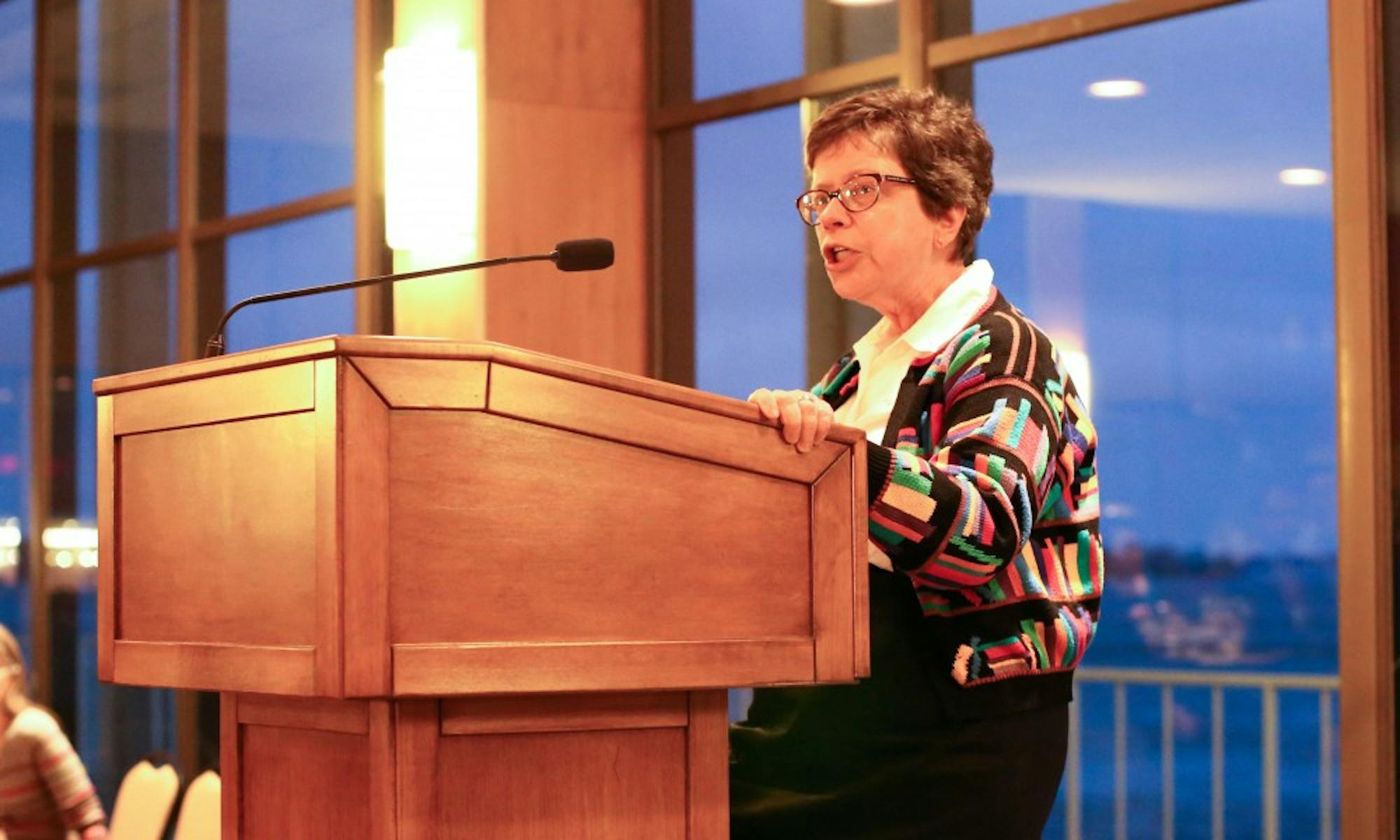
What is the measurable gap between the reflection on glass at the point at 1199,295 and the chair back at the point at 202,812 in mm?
2317

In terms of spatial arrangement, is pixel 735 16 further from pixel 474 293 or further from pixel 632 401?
pixel 632 401

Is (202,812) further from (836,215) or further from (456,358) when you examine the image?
(456,358)

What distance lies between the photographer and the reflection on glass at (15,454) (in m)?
9.02

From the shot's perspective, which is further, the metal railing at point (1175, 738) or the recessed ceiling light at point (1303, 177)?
the metal railing at point (1175, 738)

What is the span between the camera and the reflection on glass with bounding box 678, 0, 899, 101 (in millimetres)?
5023

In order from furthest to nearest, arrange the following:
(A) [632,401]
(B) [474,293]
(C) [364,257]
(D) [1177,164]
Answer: (C) [364,257] → (B) [474,293] → (D) [1177,164] → (A) [632,401]

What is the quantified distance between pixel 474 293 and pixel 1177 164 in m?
2.02

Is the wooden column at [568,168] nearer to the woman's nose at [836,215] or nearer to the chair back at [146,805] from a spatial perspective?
the chair back at [146,805]

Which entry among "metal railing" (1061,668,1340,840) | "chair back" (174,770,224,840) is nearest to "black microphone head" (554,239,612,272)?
"chair back" (174,770,224,840)

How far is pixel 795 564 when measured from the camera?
1829 mm

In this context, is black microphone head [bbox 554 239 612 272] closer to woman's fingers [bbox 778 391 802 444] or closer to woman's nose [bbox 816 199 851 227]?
woman's nose [bbox 816 199 851 227]

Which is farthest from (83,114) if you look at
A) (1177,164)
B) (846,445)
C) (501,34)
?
(846,445)

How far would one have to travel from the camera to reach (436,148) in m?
5.37

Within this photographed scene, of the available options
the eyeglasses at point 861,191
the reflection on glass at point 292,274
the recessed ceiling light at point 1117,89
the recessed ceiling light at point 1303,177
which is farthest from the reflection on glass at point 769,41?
the eyeglasses at point 861,191
